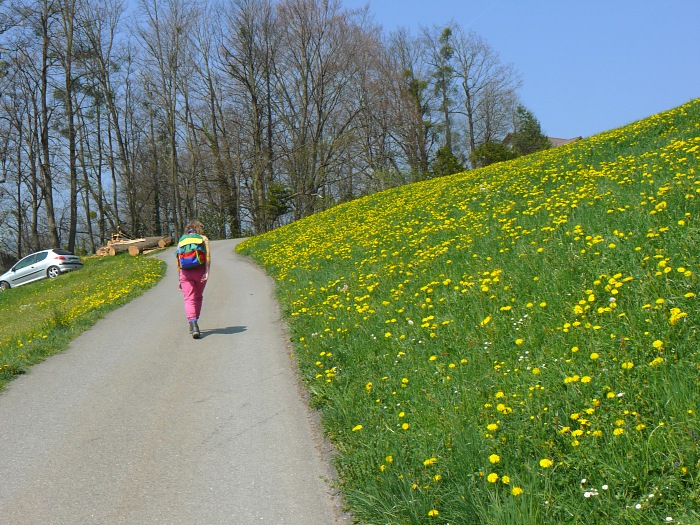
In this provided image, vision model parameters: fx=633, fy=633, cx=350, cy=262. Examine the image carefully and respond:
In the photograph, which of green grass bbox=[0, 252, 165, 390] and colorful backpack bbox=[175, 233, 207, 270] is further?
colorful backpack bbox=[175, 233, 207, 270]

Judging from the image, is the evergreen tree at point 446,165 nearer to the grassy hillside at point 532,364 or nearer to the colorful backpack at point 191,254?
the grassy hillside at point 532,364

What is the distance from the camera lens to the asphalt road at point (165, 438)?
168 inches

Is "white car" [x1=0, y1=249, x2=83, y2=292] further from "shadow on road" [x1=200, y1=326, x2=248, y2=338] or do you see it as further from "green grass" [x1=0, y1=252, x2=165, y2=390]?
"shadow on road" [x1=200, y1=326, x2=248, y2=338]

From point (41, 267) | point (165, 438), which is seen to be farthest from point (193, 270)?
point (41, 267)

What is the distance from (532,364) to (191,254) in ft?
21.3

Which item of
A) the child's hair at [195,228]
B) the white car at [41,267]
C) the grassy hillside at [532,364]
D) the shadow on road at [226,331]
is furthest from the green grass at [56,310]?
the grassy hillside at [532,364]

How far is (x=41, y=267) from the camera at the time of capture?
29.2 meters

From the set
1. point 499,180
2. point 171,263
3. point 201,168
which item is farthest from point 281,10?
point 499,180

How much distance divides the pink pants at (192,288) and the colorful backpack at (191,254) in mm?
111

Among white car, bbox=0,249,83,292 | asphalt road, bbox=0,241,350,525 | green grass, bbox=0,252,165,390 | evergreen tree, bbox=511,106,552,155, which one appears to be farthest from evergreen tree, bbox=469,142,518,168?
asphalt road, bbox=0,241,350,525

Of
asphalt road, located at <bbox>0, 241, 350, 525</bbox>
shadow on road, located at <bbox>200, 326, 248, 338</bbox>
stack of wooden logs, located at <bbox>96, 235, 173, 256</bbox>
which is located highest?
stack of wooden logs, located at <bbox>96, 235, 173, 256</bbox>

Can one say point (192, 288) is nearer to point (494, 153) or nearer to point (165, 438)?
point (165, 438)

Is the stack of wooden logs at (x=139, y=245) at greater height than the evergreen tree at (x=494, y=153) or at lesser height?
Answer: lesser

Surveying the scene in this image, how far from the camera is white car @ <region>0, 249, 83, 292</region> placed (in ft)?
95.1
